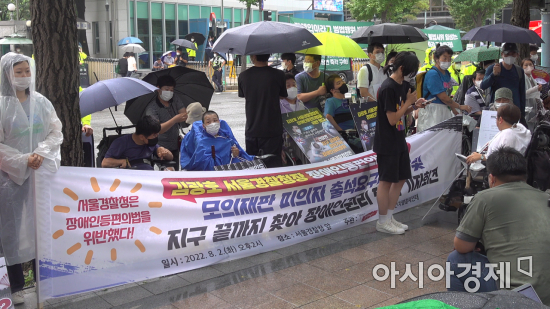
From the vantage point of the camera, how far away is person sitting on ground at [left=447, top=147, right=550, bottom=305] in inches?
121

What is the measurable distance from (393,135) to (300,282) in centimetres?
202

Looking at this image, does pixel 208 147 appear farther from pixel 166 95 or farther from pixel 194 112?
pixel 166 95

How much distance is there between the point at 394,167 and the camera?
6.00 meters

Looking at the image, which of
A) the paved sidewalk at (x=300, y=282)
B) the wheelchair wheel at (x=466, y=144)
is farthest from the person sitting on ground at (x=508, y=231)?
the wheelchair wheel at (x=466, y=144)

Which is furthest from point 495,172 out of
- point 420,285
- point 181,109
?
point 181,109

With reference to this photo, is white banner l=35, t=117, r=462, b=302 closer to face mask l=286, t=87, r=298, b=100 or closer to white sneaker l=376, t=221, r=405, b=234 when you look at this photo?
white sneaker l=376, t=221, r=405, b=234

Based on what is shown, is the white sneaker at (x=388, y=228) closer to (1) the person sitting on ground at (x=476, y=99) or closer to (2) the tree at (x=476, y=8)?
(1) the person sitting on ground at (x=476, y=99)

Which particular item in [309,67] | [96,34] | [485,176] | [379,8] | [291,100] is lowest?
[485,176]

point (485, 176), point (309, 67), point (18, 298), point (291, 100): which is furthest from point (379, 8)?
point (18, 298)

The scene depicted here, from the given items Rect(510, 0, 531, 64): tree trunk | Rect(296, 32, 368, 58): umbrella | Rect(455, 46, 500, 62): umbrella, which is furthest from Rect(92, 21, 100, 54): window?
Rect(296, 32, 368, 58): umbrella

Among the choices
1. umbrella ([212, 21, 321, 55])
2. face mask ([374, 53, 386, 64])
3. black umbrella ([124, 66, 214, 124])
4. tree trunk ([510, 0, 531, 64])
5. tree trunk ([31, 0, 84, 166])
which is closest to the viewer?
tree trunk ([31, 0, 84, 166])

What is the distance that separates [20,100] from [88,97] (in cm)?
170

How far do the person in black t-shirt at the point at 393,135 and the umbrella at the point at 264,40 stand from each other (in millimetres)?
1089

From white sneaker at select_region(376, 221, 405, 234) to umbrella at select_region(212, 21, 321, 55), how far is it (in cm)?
217
